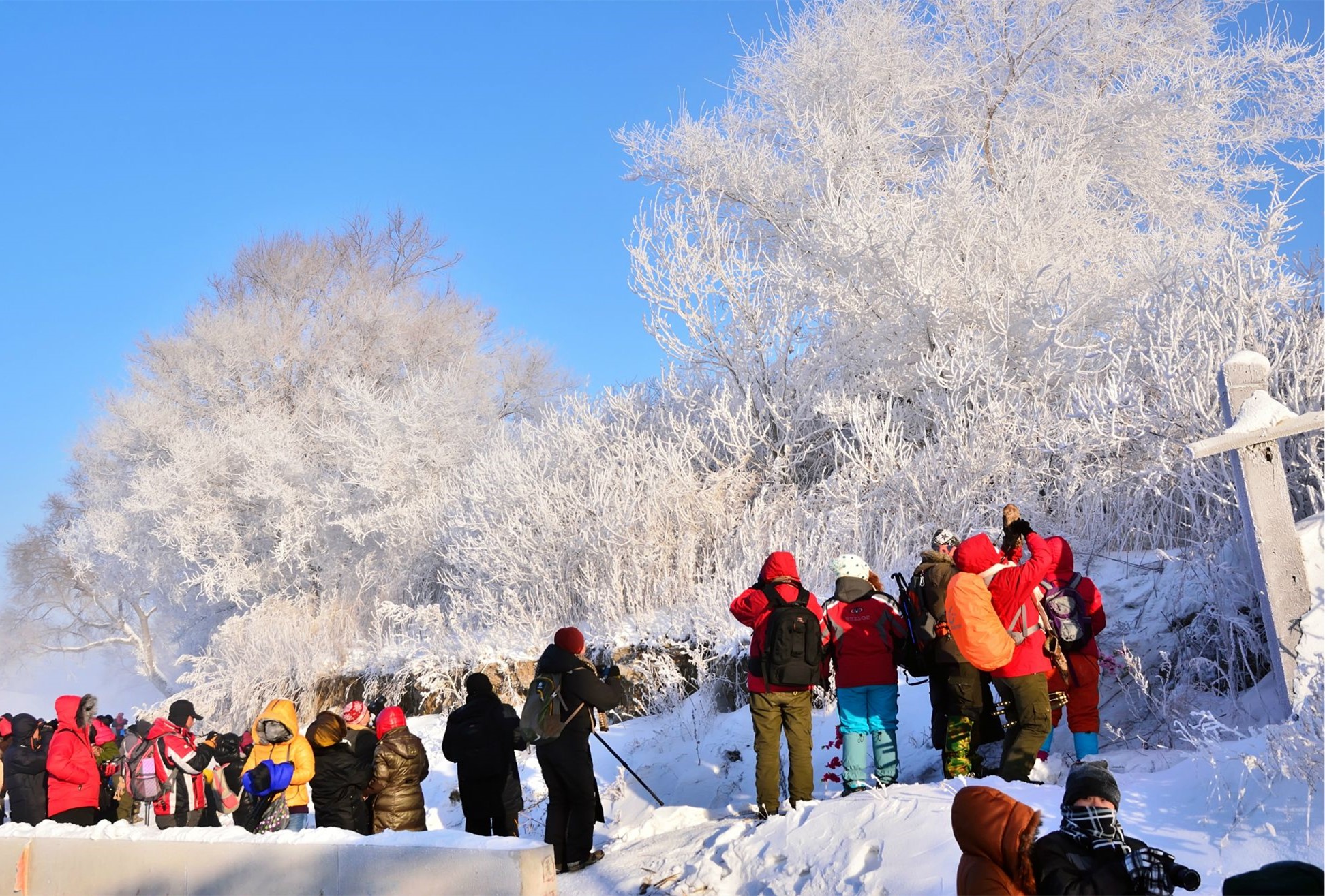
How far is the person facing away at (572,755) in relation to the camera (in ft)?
22.1

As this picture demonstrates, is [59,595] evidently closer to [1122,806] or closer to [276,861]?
[276,861]

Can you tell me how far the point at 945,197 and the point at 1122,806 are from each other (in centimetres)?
1172

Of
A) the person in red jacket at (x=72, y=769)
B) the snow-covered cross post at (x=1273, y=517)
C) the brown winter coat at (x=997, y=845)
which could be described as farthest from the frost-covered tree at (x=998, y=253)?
the person in red jacket at (x=72, y=769)

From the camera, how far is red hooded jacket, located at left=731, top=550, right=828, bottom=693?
6680 millimetres

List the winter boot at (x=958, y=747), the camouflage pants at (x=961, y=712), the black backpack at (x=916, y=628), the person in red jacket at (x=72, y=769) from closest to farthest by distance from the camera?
the camouflage pants at (x=961, y=712) → the winter boot at (x=958, y=747) → the black backpack at (x=916, y=628) → the person in red jacket at (x=72, y=769)

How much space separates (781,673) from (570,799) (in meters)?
1.56

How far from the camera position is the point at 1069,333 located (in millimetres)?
13016

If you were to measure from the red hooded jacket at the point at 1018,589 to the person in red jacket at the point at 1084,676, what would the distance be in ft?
0.70

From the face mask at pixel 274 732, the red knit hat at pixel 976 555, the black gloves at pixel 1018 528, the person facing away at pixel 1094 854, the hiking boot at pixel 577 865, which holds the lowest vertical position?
the hiking boot at pixel 577 865

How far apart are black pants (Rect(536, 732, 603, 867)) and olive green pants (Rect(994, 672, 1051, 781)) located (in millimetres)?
2496

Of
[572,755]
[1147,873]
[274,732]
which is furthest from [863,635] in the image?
[274,732]

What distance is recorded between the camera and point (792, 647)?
6.55m

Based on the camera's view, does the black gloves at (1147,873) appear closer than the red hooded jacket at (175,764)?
Yes

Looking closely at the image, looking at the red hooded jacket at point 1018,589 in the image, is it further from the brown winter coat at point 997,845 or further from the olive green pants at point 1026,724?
the brown winter coat at point 997,845
